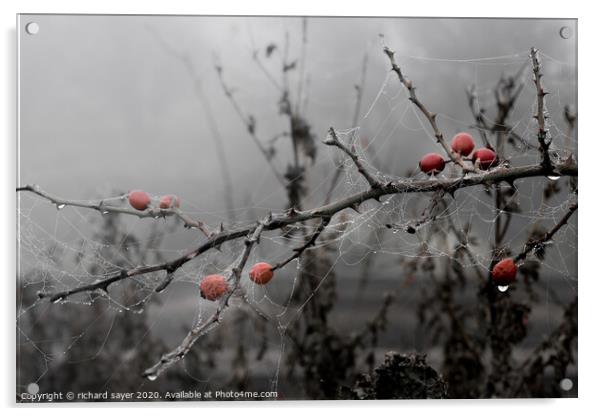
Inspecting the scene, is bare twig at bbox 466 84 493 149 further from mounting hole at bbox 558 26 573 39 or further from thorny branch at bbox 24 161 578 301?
thorny branch at bbox 24 161 578 301

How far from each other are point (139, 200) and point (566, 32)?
51.9 inches

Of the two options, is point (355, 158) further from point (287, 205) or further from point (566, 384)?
point (566, 384)

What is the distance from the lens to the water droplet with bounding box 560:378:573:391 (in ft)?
6.63

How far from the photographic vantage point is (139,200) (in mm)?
1776

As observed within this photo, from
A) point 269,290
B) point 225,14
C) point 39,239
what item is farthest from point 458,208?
point 39,239

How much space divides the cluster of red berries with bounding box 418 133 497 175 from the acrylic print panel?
0.28m

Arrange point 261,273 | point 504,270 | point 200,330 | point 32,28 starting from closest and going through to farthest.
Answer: point 200,330 → point 261,273 → point 504,270 → point 32,28

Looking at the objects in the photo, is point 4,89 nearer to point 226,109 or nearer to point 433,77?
point 226,109

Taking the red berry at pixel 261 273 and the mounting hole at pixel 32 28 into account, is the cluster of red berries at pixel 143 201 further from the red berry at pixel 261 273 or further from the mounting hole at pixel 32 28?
the mounting hole at pixel 32 28

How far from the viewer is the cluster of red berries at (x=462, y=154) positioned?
1.58 m

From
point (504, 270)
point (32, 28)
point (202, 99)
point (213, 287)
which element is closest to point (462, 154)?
point (504, 270)

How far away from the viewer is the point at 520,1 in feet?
Result: 6.65

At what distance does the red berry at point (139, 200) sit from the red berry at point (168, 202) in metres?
0.04

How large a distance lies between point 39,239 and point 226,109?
630 millimetres
